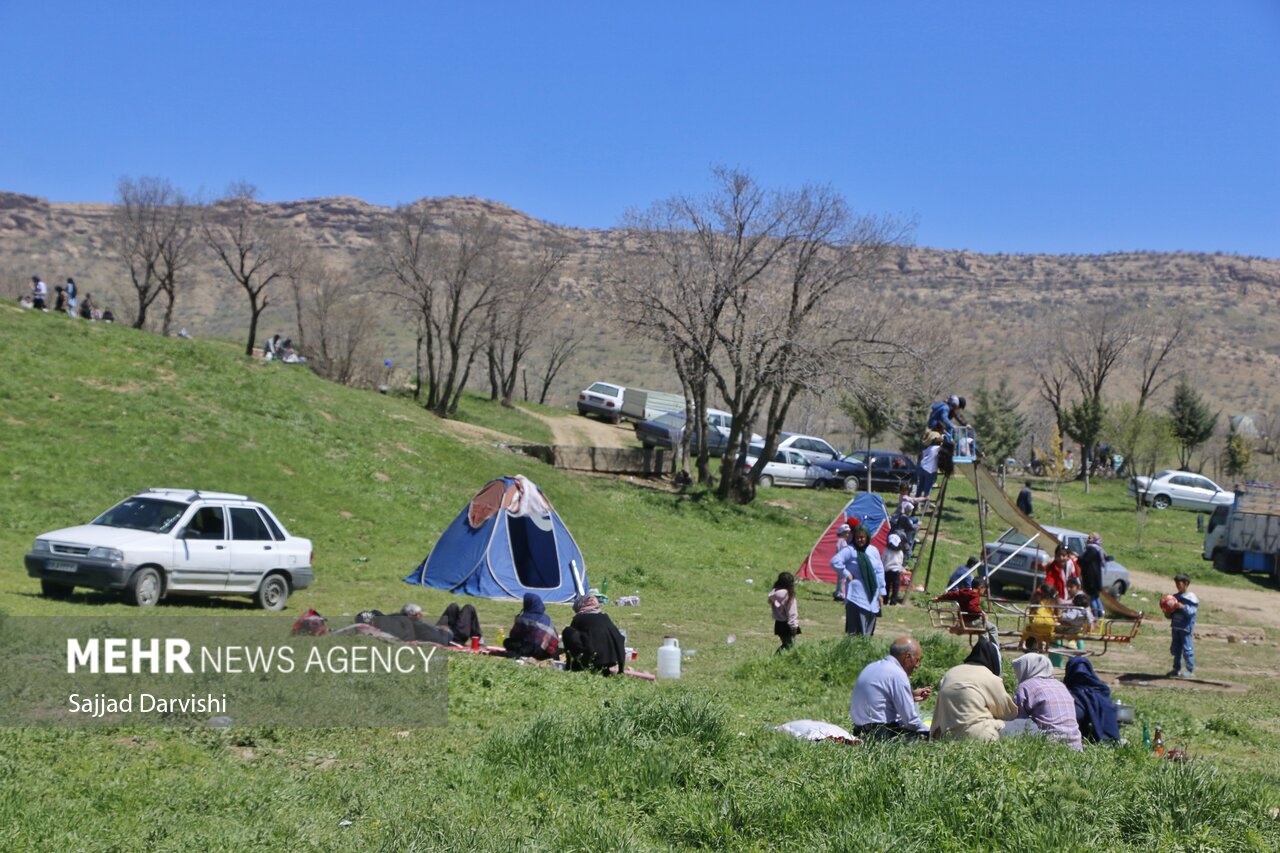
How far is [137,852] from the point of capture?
5672 mm

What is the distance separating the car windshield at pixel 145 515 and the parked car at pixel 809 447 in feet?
94.7

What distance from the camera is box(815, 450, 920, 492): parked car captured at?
40844 millimetres

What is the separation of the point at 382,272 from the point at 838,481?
61.6 feet

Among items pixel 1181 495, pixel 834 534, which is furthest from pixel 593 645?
pixel 1181 495

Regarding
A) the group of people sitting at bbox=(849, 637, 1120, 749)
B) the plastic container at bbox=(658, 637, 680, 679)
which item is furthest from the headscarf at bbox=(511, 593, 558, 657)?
the group of people sitting at bbox=(849, 637, 1120, 749)

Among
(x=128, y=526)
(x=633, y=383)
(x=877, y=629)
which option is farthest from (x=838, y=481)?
(x=633, y=383)

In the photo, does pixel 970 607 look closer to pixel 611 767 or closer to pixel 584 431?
pixel 611 767

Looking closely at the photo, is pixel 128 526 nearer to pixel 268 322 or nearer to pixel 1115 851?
pixel 1115 851

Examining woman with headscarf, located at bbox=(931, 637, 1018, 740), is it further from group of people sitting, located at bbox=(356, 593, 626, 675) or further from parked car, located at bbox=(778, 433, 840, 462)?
parked car, located at bbox=(778, 433, 840, 462)

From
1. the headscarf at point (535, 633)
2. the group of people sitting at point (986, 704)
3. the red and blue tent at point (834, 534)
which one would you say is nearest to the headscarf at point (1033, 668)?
the group of people sitting at point (986, 704)

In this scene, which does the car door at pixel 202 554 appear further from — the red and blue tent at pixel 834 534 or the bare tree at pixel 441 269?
the bare tree at pixel 441 269

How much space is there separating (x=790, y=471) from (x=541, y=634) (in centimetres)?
2829

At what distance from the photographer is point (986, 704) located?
777cm

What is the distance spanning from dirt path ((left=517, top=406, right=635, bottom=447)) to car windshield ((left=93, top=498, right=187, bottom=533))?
27.5m
